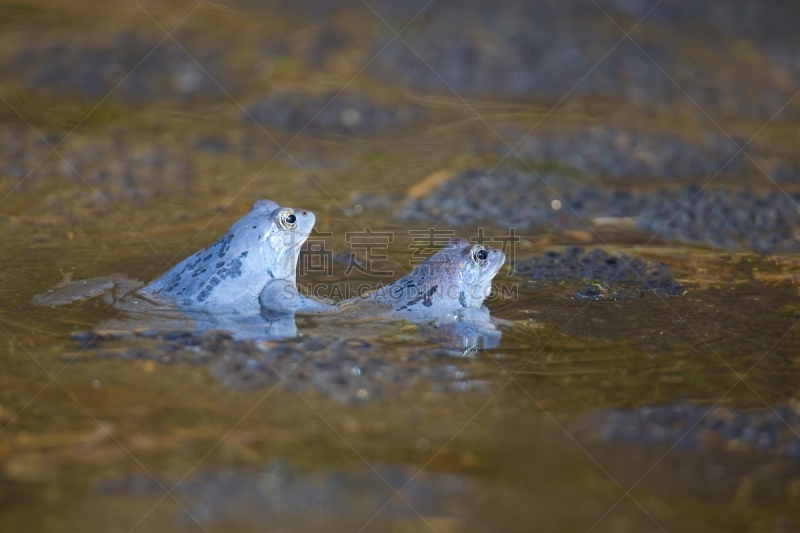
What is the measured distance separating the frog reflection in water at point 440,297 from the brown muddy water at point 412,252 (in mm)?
166

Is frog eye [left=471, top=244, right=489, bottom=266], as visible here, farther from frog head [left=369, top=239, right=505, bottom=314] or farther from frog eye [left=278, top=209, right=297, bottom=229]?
frog eye [left=278, top=209, right=297, bottom=229]

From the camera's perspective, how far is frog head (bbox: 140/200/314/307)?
6332 millimetres

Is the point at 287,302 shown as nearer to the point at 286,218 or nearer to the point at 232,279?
the point at 232,279

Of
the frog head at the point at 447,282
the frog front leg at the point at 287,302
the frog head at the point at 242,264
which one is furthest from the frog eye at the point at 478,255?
the frog head at the point at 242,264

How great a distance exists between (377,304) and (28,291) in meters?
2.56

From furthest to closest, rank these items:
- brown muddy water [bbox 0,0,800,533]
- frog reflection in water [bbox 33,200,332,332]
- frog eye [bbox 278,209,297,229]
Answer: frog eye [bbox 278,209,297,229], frog reflection in water [bbox 33,200,332,332], brown muddy water [bbox 0,0,800,533]

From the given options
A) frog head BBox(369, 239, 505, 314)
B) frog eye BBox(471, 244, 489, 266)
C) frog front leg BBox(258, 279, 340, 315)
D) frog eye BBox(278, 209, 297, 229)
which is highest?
frog eye BBox(278, 209, 297, 229)

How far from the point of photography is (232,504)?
4078 millimetres

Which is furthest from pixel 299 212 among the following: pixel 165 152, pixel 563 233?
pixel 165 152

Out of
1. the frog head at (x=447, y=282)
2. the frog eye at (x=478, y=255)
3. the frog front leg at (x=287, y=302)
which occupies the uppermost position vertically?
the frog eye at (x=478, y=255)

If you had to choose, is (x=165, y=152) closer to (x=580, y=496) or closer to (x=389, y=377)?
(x=389, y=377)

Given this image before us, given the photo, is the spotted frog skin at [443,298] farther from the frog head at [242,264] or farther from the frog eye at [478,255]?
the frog head at [242,264]

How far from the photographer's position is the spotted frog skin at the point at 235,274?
6.26 m

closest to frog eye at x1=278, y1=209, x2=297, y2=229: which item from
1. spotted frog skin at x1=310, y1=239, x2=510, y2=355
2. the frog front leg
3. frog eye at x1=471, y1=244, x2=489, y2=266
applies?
the frog front leg
